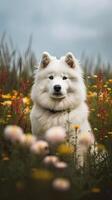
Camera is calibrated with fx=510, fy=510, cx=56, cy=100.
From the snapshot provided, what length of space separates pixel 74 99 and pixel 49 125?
19.2 inches

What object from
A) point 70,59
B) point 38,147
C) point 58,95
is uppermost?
point 70,59

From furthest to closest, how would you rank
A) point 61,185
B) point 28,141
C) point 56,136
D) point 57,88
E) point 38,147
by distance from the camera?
1. point 57,88
2. point 28,141
3. point 38,147
4. point 56,136
5. point 61,185

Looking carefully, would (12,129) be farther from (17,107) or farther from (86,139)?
(17,107)

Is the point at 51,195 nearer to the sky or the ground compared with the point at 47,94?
nearer to the ground

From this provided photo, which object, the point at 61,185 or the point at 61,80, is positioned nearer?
the point at 61,185

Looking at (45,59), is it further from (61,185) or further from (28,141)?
(61,185)

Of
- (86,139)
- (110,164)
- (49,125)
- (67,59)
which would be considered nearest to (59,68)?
(67,59)

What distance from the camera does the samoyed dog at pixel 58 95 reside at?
6.61 meters

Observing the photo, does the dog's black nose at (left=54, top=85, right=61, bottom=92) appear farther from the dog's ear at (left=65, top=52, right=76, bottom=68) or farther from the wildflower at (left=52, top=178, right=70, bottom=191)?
the wildflower at (left=52, top=178, right=70, bottom=191)

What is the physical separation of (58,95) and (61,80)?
219 millimetres

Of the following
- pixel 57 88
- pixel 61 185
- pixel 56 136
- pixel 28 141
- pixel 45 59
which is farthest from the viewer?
pixel 45 59

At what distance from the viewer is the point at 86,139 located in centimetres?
413

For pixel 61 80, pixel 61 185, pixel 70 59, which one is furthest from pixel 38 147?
pixel 70 59

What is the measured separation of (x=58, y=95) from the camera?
665cm
